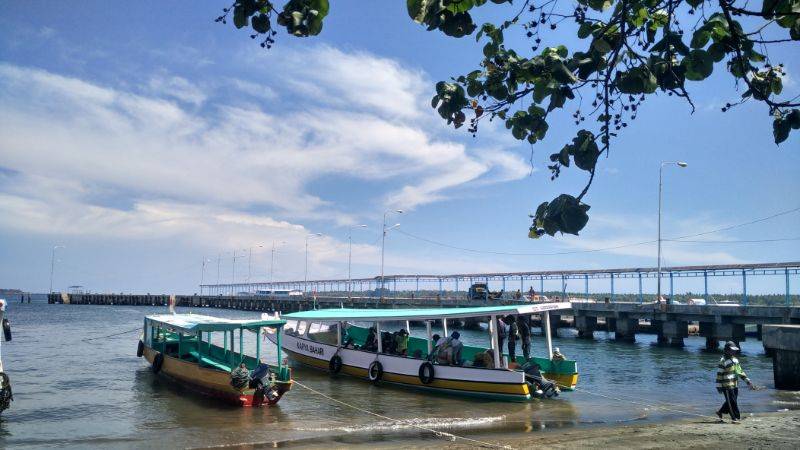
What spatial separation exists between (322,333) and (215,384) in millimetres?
8476

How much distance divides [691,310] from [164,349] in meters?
32.9

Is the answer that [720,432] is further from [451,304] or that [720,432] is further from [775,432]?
[451,304]

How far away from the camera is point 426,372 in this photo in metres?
20.8

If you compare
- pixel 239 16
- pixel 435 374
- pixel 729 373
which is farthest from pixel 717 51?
pixel 435 374

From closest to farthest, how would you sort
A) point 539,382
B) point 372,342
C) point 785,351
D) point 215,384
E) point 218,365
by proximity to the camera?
point 215,384 < point 539,382 < point 218,365 < point 785,351 < point 372,342

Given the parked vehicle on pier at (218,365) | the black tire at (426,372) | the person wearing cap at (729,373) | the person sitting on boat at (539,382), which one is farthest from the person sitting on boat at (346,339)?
the person wearing cap at (729,373)

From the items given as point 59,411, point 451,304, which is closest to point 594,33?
point 59,411

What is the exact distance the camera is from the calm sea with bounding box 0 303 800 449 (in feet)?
49.2

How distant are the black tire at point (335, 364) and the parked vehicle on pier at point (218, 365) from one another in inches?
148

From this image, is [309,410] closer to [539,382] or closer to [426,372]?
[426,372]

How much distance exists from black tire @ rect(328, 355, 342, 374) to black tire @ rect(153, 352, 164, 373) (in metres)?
6.70

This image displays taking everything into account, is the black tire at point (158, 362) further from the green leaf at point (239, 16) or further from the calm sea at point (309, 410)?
the green leaf at point (239, 16)

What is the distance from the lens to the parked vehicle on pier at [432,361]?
19219 millimetres

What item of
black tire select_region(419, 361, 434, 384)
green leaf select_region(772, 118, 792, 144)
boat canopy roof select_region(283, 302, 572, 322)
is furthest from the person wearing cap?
green leaf select_region(772, 118, 792, 144)
